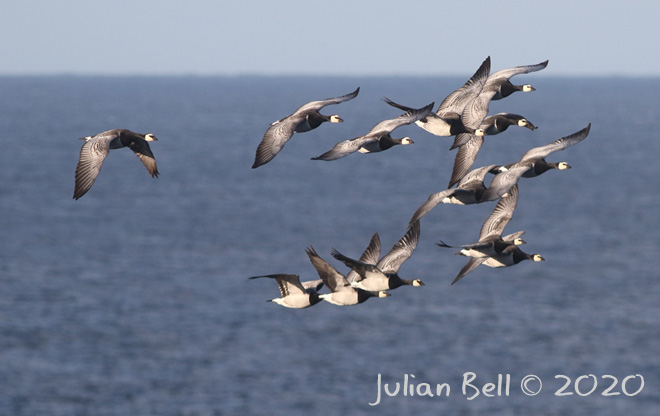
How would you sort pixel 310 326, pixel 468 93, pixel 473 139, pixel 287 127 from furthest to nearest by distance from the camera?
pixel 310 326 → pixel 468 93 → pixel 473 139 → pixel 287 127

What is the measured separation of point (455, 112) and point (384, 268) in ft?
11.5

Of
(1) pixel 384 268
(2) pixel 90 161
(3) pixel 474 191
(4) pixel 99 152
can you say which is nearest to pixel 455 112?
(3) pixel 474 191

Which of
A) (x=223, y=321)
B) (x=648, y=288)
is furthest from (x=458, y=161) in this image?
(x=648, y=288)

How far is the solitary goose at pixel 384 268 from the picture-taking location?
16391mm

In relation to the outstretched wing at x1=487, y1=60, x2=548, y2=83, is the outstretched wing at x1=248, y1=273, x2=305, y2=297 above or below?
below

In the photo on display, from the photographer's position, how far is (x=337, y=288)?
17531 millimetres

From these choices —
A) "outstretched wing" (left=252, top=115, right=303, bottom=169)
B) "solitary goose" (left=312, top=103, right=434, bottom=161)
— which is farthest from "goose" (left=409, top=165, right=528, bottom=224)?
"outstretched wing" (left=252, top=115, right=303, bottom=169)

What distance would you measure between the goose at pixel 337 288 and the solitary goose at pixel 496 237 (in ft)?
5.44

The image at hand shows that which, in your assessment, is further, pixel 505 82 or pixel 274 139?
pixel 505 82

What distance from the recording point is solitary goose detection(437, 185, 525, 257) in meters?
17.6

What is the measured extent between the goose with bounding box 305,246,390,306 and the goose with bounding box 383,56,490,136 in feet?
10.9

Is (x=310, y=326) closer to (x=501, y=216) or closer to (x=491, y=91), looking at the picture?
(x=491, y=91)

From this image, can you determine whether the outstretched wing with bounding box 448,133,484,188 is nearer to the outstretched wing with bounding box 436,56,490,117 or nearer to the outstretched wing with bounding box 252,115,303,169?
the outstretched wing with bounding box 436,56,490,117

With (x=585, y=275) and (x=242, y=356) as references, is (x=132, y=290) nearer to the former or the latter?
(x=242, y=356)
